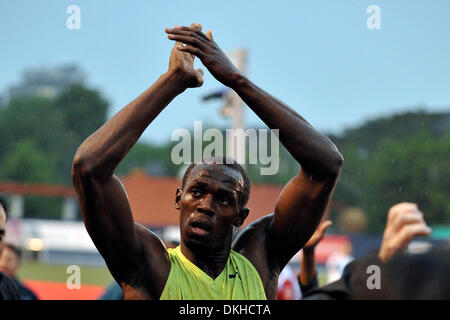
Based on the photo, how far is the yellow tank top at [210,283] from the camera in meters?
2.69

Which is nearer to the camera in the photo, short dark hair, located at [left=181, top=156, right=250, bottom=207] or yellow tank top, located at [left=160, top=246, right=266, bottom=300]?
yellow tank top, located at [left=160, top=246, right=266, bottom=300]

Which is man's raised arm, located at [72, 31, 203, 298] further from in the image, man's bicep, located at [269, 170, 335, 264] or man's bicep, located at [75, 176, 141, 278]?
man's bicep, located at [269, 170, 335, 264]

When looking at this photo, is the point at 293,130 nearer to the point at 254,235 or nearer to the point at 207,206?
the point at 207,206

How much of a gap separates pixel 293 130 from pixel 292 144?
58 mm

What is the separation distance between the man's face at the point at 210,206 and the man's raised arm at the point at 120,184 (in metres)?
0.18

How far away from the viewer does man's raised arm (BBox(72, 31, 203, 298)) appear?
98.4 inches

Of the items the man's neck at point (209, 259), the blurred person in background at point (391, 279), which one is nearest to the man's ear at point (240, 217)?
the man's neck at point (209, 259)

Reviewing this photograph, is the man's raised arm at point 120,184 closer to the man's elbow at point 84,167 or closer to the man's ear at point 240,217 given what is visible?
the man's elbow at point 84,167

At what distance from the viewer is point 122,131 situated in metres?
2.53

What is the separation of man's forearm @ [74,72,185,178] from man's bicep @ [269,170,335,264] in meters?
0.67

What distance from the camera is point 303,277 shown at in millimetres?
4418

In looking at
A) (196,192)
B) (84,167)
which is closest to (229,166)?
(196,192)

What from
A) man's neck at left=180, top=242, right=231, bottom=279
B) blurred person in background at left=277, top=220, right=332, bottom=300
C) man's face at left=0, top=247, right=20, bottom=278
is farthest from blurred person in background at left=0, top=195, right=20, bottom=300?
man's face at left=0, top=247, right=20, bottom=278
